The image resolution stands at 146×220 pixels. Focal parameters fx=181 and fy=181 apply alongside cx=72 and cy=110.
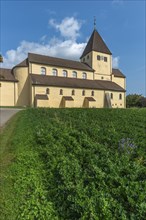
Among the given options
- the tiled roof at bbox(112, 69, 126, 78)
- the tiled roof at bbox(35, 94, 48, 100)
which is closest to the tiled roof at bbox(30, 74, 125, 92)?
the tiled roof at bbox(35, 94, 48, 100)

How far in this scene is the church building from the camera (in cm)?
3781

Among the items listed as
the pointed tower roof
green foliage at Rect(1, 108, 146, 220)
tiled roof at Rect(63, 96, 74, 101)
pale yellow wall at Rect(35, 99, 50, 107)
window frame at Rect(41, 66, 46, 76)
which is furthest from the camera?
the pointed tower roof

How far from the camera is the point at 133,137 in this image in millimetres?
5988

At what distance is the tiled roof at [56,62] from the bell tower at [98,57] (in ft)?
6.67

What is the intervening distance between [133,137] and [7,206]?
4.26m

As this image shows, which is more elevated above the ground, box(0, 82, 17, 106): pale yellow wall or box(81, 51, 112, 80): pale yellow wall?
box(81, 51, 112, 80): pale yellow wall

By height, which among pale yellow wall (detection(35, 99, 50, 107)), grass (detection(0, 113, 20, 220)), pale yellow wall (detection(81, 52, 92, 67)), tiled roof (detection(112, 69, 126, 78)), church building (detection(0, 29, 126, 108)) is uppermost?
pale yellow wall (detection(81, 52, 92, 67))

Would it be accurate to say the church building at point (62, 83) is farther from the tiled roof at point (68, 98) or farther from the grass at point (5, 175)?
the grass at point (5, 175)

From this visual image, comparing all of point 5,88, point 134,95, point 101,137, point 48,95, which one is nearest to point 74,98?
point 48,95

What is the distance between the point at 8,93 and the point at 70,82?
45.4 ft

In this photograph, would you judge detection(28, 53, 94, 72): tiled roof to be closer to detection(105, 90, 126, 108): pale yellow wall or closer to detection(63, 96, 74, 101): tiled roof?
detection(105, 90, 126, 108): pale yellow wall

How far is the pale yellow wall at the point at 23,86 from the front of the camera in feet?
129

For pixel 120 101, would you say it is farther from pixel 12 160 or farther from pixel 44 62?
pixel 12 160

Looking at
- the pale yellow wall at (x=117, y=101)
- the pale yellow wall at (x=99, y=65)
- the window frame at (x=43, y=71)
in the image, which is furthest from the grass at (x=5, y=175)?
the pale yellow wall at (x=99, y=65)
